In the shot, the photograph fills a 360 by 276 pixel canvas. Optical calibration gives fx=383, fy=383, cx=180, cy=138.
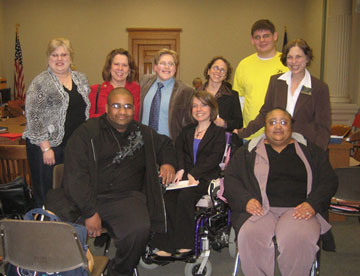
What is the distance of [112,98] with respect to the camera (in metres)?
2.57

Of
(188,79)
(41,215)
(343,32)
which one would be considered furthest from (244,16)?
(41,215)

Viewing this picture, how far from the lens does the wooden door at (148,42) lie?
9.43 meters

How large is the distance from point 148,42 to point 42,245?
26.8ft

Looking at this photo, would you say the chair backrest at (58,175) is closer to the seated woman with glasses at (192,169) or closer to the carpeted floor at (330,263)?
the seated woman with glasses at (192,169)

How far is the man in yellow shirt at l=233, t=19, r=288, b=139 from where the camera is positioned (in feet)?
11.1

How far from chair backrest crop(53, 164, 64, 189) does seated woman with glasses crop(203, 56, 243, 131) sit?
1348 millimetres

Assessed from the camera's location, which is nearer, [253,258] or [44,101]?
[253,258]

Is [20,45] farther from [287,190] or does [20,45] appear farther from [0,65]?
[287,190]

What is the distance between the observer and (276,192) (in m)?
2.52

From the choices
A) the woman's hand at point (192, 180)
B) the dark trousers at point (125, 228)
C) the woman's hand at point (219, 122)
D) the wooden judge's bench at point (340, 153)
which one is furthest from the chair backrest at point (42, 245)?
the wooden judge's bench at point (340, 153)

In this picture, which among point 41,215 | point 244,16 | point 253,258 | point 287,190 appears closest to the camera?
point 41,215

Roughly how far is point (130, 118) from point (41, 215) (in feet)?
2.79

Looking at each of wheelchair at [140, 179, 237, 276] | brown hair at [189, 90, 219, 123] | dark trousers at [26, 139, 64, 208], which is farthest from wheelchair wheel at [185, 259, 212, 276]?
dark trousers at [26, 139, 64, 208]

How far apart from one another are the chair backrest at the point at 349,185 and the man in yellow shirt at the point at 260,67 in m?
0.78
